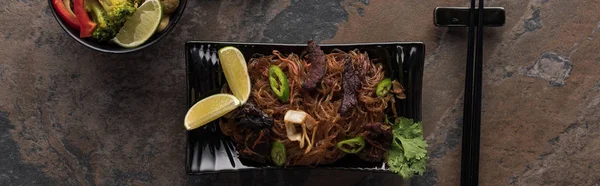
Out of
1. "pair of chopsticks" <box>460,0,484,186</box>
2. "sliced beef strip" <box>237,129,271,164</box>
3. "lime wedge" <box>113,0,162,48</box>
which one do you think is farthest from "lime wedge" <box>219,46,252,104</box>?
"pair of chopsticks" <box>460,0,484,186</box>

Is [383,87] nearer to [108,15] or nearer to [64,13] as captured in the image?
[108,15]

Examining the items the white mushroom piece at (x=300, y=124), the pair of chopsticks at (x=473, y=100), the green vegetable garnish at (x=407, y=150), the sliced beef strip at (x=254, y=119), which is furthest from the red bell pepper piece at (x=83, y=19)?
the pair of chopsticks at (x=473, y=100)

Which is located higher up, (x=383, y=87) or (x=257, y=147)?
(x=383, y=87)

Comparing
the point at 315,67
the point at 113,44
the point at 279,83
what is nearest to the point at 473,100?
the point at 315,67

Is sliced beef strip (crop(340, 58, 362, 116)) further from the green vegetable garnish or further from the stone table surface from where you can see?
the stone table surface

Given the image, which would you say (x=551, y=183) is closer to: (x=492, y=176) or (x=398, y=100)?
(x=492, y=176)

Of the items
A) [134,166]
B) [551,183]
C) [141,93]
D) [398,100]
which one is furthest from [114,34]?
[551,183]

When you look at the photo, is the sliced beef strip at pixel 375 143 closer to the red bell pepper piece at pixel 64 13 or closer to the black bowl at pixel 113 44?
the black bowl at pixel 113 44
